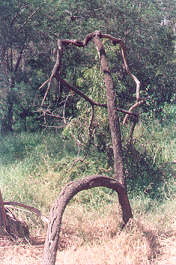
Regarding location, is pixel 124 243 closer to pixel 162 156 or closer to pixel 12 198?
pixel 12 198

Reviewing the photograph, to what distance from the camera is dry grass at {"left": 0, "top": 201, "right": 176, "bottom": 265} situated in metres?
3.09

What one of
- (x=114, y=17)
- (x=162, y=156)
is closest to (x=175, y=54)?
(x=114, y=17)

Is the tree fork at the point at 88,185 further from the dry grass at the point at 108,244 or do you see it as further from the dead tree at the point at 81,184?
the dry grass at the point at 108,244

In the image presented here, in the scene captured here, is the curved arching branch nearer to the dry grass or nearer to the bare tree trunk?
the bare tree trunk

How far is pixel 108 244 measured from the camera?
10.7 ft

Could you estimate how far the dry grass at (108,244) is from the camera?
10.1 feet

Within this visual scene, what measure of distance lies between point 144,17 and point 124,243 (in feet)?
23.1

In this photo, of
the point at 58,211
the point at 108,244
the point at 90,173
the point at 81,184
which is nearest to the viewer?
the point at 58,211

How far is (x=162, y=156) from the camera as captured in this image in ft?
18.8

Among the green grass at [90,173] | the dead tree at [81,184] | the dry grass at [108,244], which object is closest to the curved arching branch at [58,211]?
the dead tree at [81,184]

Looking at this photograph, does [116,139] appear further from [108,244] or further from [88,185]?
[108,244]

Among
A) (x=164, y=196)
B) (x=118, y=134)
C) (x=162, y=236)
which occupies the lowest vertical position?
(x=164, y=196)

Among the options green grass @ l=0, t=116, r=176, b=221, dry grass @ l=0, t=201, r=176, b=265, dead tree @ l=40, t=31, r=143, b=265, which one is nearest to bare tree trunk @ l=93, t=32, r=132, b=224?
dead tree @ l=40, t=31, r=143, b=265

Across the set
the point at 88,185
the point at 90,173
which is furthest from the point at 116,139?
the point at 90,173
